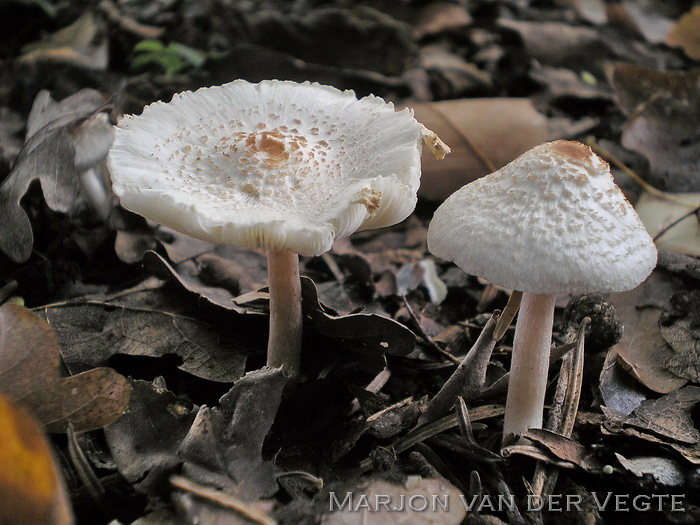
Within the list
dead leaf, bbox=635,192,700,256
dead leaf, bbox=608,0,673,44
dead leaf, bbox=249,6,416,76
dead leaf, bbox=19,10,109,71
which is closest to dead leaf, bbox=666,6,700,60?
dead leaf, bbox=608,0,673,44

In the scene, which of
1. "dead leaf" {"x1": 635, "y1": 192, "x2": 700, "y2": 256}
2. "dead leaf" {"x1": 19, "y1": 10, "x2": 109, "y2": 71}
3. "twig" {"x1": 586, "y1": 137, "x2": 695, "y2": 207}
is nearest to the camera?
"dead leaf" {"x1": 635, "y1": 192, "x2": 700, "y2": 256}

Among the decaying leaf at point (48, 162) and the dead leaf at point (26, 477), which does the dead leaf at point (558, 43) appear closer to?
the decaying leaf at point (48, 162)

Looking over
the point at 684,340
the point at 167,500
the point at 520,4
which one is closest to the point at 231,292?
the point at 167,500

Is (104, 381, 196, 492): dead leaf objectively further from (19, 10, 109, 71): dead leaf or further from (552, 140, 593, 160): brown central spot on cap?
(19, 10, 109, 71): dead leaf

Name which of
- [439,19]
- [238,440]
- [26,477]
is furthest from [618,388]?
[439,19]

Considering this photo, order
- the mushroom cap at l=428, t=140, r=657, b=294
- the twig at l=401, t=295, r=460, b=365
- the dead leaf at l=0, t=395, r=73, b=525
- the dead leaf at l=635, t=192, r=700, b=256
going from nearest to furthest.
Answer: the dead leaf at l=0, t=395, r=73, b=525 < the mushroom cap at l=428, t=140, r=657, b=294 < the twig at l=401, t=295, r=460, b=365 < the dead leaf at l=635, t=192, r=700, b=256

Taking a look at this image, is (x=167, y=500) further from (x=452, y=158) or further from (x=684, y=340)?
(x=452, y=158)
